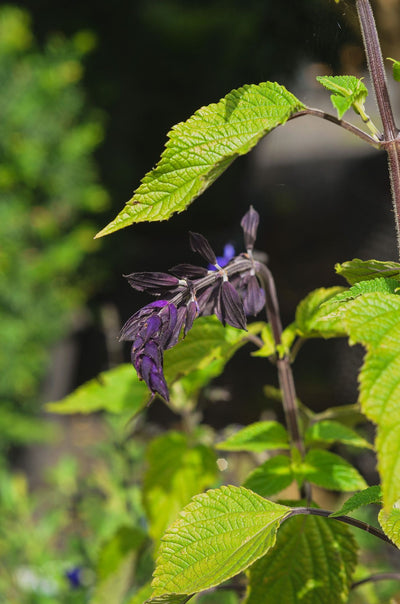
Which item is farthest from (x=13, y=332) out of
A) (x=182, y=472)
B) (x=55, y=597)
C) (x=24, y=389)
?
(x=182, y=472)

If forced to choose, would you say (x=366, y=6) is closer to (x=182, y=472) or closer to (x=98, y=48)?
(x=182, y=472)

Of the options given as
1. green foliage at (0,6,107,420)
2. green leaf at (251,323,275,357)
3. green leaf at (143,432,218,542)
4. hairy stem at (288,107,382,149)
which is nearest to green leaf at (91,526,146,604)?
green leaf at (143,432,218,542)

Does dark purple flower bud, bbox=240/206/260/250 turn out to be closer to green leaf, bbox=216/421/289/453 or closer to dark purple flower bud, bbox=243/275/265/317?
dark purple flower bud, bbox=243/275/265/317

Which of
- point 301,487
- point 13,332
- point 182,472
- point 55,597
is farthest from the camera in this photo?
point 13,332

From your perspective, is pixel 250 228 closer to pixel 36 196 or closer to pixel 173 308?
pixel 173 308

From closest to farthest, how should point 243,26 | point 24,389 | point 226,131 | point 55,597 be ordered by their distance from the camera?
point 226,131 < point 55,597 < point 24,389 < point 243,26

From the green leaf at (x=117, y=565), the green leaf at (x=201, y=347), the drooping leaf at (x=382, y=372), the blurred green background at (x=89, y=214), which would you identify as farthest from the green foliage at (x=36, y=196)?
the drooping leaf at (x=382, y=372)

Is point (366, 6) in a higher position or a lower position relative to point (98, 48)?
lower

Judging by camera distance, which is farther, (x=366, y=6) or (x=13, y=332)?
(x=13, y=332)
